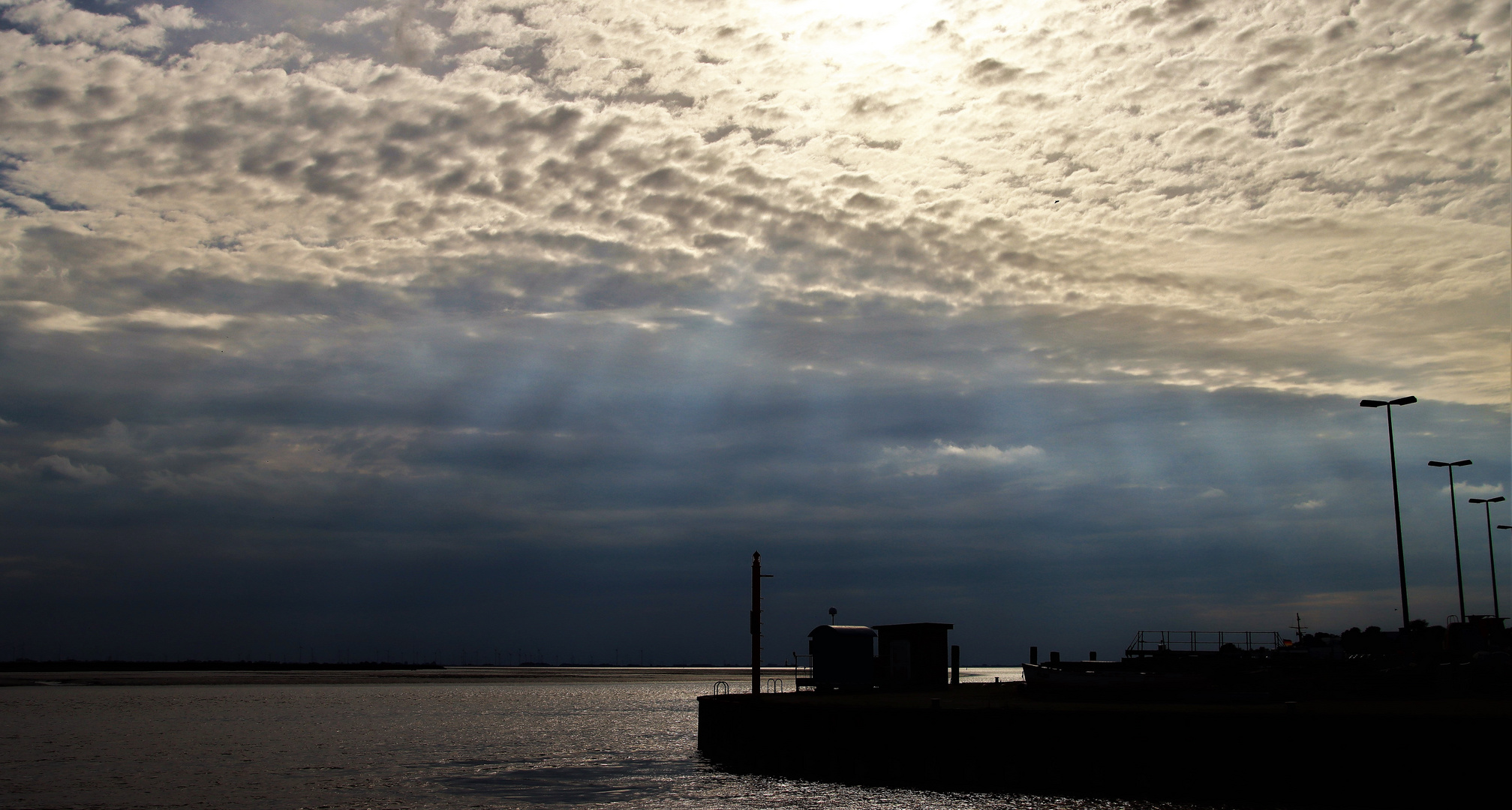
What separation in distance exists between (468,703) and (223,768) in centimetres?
7306

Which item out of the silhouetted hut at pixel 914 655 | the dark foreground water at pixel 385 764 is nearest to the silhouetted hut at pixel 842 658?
the silhouetted hut at pixel 914 655

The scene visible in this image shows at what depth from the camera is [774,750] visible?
4153 centimetres

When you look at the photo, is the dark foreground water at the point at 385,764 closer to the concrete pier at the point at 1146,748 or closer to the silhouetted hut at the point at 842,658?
the concrete pier at the point at 1146,748

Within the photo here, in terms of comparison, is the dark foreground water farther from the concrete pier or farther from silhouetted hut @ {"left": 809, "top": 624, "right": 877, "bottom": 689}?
silhouetted hut @ {"left": 809, "top": 624, "right": 877, "bottom": 689}

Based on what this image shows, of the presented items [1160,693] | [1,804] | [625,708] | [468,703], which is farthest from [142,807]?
[468,703]

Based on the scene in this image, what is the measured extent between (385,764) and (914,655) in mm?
27328

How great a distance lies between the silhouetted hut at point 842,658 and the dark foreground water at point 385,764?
7893 mm

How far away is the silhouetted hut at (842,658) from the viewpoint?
52594mm

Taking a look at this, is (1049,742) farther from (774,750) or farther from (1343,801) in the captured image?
(774,750)

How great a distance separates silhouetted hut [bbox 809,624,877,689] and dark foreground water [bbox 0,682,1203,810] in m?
7.89


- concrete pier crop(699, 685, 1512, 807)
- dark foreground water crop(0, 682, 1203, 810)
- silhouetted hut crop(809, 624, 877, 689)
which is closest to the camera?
concrete pier crop(699, 685, 1512, 807)

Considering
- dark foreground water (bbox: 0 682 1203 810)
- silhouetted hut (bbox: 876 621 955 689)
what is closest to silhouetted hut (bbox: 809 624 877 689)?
silhouetted hut (bbox: 876 621 955 689)

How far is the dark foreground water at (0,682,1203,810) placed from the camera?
37.0 meters

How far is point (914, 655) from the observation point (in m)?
54.7
